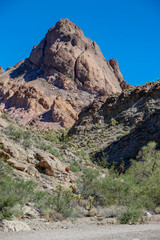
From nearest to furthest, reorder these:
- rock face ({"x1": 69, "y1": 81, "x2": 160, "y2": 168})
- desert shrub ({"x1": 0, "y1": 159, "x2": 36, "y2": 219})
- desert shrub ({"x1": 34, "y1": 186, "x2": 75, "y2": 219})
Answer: desert shrub ({"x1": 0, "y1": 159, "x2": 36, "y2": 219})
desert shrub ({"x1": 34, "y1": 186, "x2": 75, "y2": 219})
rock face ({"x1": 69, "y1": 81, "x2": 160, "y2": 168})

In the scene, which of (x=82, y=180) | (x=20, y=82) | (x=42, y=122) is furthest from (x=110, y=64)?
(x=82, y=180)

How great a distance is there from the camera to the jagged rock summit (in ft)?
212

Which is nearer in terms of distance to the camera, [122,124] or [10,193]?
[10,193]

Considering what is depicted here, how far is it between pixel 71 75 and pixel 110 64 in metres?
24.5

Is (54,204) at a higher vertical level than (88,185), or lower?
lower

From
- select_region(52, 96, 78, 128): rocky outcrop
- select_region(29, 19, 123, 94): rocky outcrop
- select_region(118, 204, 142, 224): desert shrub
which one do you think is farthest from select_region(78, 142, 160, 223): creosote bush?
select_region(29, 19, 123, 94): rocky outcrop

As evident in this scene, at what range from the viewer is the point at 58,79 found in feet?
242

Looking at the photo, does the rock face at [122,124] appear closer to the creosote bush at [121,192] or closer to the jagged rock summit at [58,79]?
the creosote bush at [121,192]

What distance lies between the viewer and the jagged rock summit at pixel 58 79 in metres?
64.6

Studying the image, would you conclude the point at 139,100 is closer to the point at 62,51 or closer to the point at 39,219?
the point at 39,219

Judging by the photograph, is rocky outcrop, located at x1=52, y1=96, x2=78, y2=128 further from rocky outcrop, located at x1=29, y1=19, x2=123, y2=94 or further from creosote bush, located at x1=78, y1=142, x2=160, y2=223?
creosote bush, located at x1=78, y1=142, x2=160, y2=223

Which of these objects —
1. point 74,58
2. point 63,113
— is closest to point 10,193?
point 63,113

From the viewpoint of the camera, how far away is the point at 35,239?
18.7ft

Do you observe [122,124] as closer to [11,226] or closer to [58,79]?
[11,226]
